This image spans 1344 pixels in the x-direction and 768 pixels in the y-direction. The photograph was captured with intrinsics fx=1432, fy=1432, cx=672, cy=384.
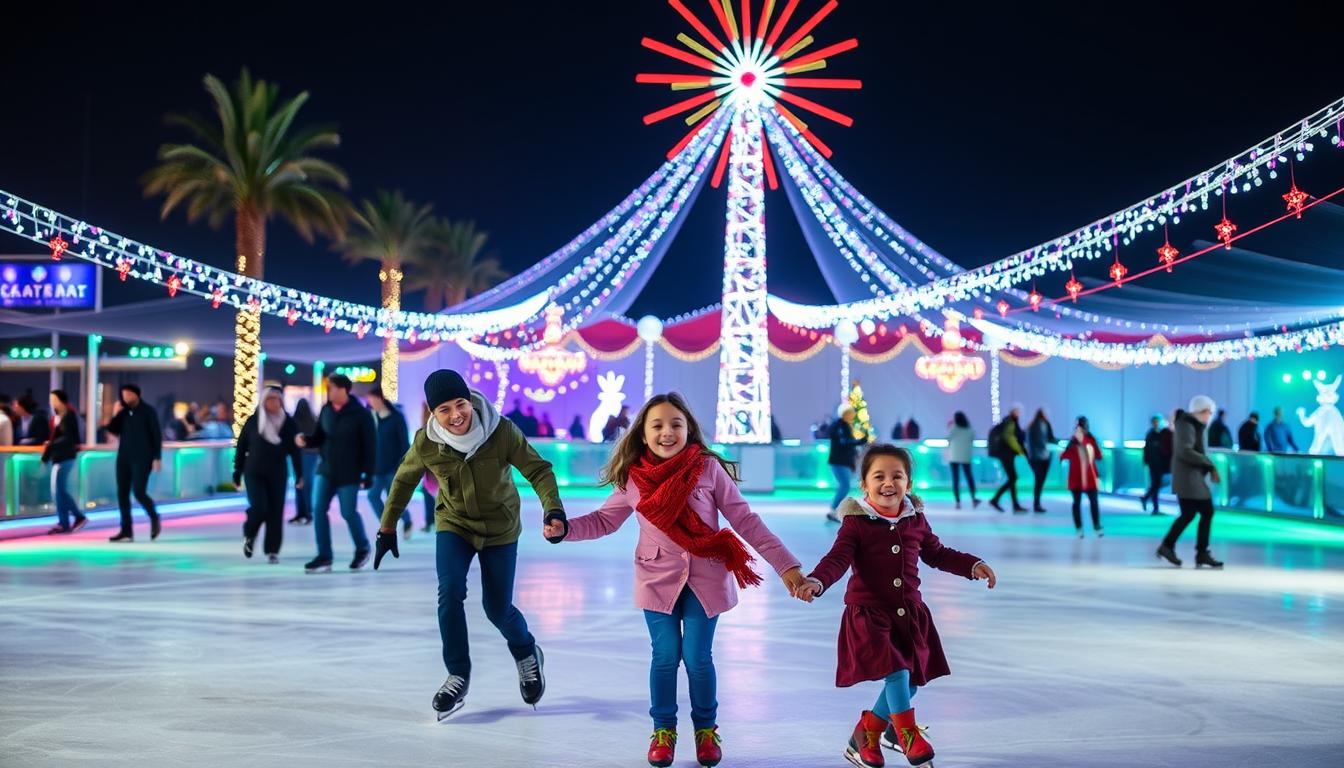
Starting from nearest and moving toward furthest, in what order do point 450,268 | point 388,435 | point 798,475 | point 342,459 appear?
1. point 342,459
2. point 388,435
3. point 798,475
4. point 450,268

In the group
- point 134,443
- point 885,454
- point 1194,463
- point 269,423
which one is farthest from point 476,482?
point 134,443

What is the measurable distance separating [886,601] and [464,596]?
184 centimetres

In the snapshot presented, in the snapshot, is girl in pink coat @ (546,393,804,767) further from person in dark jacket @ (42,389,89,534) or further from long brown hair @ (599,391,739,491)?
person in dark jacket @ (42,389,89,534)

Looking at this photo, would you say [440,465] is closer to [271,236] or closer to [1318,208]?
[1318,208]

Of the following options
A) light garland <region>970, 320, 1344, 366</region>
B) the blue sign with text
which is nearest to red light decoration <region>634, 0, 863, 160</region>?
light garland <region>970, 320, 1344, 366</region>

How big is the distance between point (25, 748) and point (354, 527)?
6630 mm

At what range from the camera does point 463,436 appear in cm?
577

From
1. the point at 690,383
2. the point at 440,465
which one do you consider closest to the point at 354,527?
the point at 440,465

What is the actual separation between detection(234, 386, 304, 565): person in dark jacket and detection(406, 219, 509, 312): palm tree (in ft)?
98.5

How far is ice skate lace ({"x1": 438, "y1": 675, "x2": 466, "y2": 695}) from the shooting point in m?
5.55

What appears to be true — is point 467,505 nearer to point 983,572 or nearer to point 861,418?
point 983,572

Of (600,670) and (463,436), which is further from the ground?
(463,436)

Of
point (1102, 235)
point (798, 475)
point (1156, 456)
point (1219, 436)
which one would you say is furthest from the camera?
point (798, 475)

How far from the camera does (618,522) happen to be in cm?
521
